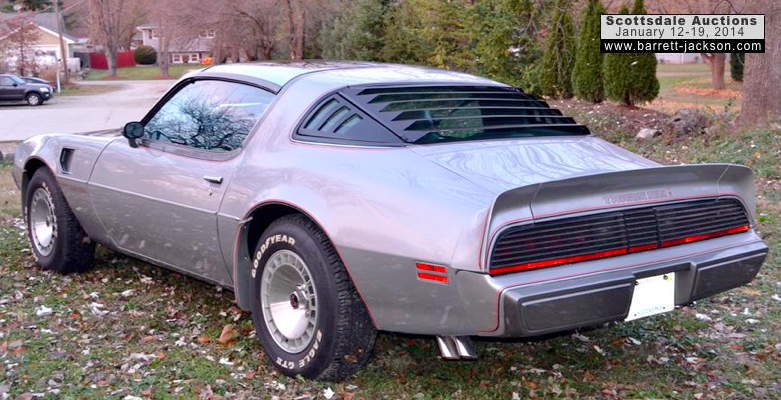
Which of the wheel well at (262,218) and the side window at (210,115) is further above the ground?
the side window at (210,115)

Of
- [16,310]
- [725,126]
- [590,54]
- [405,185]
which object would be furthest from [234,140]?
[590,54]

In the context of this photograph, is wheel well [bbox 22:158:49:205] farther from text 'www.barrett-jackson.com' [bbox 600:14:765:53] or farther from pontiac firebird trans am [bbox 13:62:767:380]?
text 'www.barrett-jackson.com' [bbox 600:14:765:53]

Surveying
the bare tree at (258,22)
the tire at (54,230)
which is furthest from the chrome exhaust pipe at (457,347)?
the bare tree at (258,22)

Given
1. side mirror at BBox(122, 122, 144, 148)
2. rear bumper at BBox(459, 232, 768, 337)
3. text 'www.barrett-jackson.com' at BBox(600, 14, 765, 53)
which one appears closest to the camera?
rear bumper at BBox(459, 232, 768, 337)

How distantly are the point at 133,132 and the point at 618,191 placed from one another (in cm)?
293

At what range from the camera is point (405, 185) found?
139 inches

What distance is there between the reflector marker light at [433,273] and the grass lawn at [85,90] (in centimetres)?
4458

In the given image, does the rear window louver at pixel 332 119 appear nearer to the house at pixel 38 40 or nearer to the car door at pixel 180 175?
the car door at pixel 180 175

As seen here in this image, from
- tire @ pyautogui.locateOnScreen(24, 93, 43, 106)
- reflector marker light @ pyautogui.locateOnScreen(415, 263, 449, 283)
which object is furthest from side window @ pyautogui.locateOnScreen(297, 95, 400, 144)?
tire @ pyautogui.locateOnScreen(24, 93, 43, 106)

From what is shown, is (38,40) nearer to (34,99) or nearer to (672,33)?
(34,99)

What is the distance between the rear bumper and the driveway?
19.6m

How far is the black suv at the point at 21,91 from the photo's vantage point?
3531 centimetres

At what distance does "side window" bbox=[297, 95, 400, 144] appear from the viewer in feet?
12.8

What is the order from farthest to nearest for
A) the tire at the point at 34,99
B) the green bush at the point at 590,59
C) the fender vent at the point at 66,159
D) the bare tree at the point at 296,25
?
the bare tree at the point at 296,25 < the tire at the point at 34,99 < the green bush at the point at 590,59 < the fender vent at the point at 66,159
